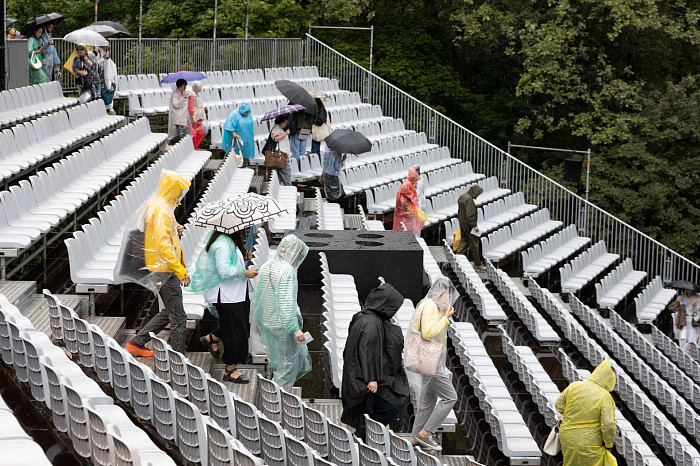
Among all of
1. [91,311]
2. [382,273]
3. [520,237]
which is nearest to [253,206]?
[91,311]

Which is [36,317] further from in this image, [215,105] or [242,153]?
[215,105]

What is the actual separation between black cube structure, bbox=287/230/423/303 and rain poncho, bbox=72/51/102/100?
525 centimetres

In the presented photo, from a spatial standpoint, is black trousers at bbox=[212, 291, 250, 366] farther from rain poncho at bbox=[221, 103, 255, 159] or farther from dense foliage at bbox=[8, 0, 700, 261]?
dense foliage at bbox=[8, 0, 700, 261]

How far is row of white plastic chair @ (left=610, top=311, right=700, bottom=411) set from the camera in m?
11.9

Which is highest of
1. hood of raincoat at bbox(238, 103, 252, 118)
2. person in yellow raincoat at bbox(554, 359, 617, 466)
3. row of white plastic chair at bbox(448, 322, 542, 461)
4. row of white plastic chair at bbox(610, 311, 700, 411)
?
hood of raincoat at bbox(238, 103, 252, 118)

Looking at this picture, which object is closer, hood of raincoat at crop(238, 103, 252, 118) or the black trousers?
the black trousers

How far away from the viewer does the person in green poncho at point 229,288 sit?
686cm

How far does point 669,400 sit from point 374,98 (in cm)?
1316

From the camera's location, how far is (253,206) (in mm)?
7082

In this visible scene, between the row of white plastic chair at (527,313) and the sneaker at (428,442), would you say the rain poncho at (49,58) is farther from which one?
the sneaker at (428,442)

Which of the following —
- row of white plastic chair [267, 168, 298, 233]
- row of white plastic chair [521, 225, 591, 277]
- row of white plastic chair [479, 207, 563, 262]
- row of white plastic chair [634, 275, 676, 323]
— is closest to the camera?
row of white plastic chair [267, 168, 298, 233]

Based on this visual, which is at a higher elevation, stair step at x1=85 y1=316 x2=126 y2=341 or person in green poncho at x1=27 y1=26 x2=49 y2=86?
person in green poncho at x1=27 y1=26 x2=49 y2=86

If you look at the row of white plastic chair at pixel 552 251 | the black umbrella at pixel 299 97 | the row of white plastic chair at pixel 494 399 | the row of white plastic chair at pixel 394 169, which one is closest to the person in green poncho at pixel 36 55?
the black umbrella at pixel 299 97

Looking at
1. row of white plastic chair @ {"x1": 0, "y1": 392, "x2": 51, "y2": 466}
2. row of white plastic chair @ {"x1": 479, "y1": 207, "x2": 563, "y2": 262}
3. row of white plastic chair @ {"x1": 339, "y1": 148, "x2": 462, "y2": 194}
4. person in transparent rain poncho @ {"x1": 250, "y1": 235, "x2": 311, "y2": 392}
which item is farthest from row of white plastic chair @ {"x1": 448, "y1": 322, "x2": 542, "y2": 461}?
row of white plastic chair @ {"x1": 339, "y1": 148, "x2": 462, "y2": 194}
